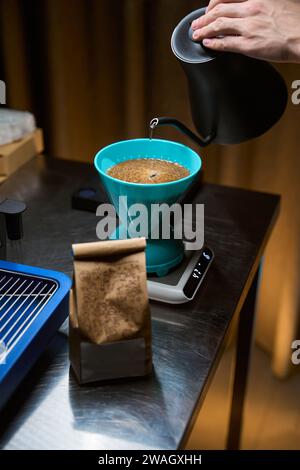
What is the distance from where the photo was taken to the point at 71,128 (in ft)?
6.27

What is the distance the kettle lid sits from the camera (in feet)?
3.22

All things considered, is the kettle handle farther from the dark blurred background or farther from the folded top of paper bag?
the dark blurred background

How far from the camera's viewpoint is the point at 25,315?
0.88 m

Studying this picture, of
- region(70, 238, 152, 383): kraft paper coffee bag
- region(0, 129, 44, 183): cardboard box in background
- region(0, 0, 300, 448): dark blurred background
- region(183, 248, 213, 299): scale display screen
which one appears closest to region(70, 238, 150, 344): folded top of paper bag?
region(70, 238, 152, 383): kraft paper coffee bag

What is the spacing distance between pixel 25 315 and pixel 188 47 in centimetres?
53

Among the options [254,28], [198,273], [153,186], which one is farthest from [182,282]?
[254,28]

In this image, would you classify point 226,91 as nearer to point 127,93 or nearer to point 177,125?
point 177,125

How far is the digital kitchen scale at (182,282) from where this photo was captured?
0.99 meters

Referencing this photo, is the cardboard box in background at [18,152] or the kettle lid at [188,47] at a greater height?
the kettle lid at [188,47]

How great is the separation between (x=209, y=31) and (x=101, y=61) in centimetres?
89

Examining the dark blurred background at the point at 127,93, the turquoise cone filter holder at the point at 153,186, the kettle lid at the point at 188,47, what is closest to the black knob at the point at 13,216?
the turquoise cone filter holder at the point at 153,186

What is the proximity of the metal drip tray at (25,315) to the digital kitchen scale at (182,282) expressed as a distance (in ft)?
0.52

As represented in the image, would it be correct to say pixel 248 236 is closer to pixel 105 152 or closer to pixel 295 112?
pixel 105 152

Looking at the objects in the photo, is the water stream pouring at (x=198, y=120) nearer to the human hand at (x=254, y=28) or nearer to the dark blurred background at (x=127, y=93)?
the human hand at (x=254, y=28)
